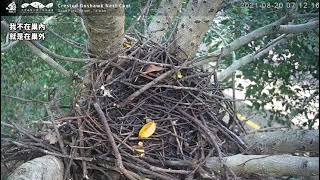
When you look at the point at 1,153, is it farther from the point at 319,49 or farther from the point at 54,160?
the point at 319,49

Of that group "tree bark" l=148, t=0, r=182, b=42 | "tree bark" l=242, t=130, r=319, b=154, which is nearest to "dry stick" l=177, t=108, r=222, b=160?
"tree bark" l=242, t=130, r=319, b=154

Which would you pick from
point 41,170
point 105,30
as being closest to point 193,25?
point 105,30

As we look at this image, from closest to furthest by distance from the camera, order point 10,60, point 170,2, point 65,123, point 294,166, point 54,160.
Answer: point 294,166 → point 54,160 → point 65,123 → point 170,2 → point 10,60

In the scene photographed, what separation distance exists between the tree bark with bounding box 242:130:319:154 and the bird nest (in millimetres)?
39

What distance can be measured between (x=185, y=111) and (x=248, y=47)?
606 millimetres

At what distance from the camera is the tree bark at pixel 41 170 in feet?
2.92

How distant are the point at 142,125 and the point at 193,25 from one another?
1.04 feet

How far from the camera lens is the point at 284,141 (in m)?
1.12

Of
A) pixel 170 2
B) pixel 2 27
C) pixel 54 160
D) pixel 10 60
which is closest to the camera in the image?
pixel 54 160

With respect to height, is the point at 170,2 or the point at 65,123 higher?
the point at 170,2

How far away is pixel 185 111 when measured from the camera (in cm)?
119

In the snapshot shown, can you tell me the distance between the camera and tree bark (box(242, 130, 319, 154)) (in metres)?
1.05

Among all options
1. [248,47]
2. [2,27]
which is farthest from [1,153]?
[248,47]

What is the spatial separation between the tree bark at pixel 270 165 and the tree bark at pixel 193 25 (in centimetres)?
35
